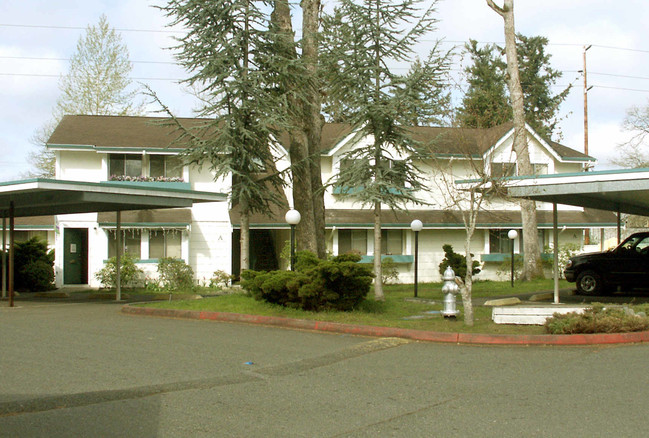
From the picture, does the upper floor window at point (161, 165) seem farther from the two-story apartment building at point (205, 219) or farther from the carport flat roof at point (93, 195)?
the carport flat roof at point (93, 195)

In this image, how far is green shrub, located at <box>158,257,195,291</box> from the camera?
77.9 ft

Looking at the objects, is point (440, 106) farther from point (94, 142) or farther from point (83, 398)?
point (94, 142)

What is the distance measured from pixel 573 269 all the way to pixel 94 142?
18.1 m

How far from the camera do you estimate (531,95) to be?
48.5 meters

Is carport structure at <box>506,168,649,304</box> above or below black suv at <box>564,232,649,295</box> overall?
above

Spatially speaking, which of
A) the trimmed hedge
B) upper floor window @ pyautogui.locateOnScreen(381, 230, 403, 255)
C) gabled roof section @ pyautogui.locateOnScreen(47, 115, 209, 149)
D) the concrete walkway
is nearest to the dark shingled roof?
gabled roof section @ pyautogui.locateOnScreen(47, 115, 209, 149)

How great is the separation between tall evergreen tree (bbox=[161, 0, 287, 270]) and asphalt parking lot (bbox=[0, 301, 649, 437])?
6.07 meters

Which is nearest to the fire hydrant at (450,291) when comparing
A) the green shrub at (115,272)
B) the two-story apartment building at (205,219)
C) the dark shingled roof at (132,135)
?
the two-story apartment building at (205,219)

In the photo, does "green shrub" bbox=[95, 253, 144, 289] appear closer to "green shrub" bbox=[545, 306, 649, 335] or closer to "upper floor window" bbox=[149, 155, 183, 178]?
"upper floor window" bbox=[149, 155, 183, 178]

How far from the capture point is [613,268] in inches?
736

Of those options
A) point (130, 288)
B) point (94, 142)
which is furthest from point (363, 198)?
point (94, 142)

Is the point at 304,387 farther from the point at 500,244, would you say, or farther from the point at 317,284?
the point at 500,244

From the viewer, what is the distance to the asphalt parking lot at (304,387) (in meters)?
6.10

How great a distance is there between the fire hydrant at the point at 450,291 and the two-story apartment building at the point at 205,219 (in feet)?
35.9
